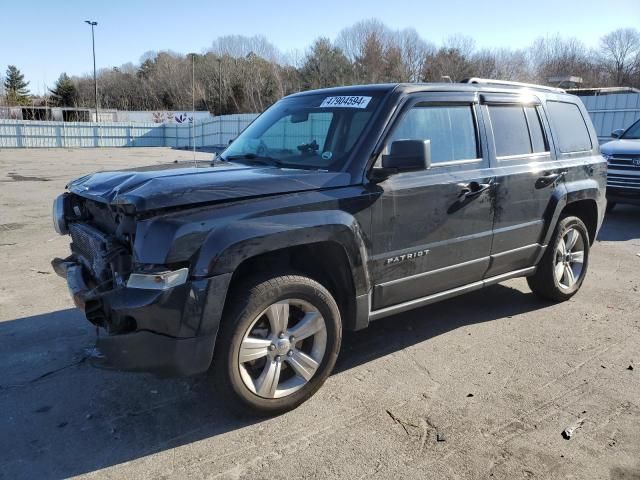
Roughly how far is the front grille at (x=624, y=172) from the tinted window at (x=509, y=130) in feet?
21.1

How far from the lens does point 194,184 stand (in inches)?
123

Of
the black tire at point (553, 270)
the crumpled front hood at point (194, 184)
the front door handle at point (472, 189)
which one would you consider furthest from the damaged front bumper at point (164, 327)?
the black tire at point (553, 270)

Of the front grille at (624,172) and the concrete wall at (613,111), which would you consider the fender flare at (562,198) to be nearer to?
the front grille at (624,172)

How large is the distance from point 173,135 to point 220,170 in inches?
1555

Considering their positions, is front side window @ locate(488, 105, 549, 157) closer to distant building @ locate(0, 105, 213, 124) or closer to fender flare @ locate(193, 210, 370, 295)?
fender flare @ locate(193, 210, 370, 295)

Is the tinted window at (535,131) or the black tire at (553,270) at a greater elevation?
the tinted window at (535,131)

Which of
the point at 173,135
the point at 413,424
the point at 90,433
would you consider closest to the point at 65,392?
the point at 90,433

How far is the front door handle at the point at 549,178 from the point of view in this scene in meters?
4.79

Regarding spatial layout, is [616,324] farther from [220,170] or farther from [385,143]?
[220,170]

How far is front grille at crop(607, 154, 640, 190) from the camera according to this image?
993 centimetres

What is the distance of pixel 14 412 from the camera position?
3.42m

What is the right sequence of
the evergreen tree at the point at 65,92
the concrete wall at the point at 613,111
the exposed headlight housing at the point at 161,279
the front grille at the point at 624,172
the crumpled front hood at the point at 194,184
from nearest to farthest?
1. the exposed headlight housing at the point at 161,279
2. the crumpled front hood at the point at 194,184
3. the front grille at the point at 624,172
4. the concrete wall at the point at 613,111
5. the evergreen tree at the point at 65,92

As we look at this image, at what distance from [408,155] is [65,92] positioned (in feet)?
273

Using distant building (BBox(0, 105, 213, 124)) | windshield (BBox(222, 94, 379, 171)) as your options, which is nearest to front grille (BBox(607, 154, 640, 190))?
windshield (BBox(222, 94, 379, 171))
